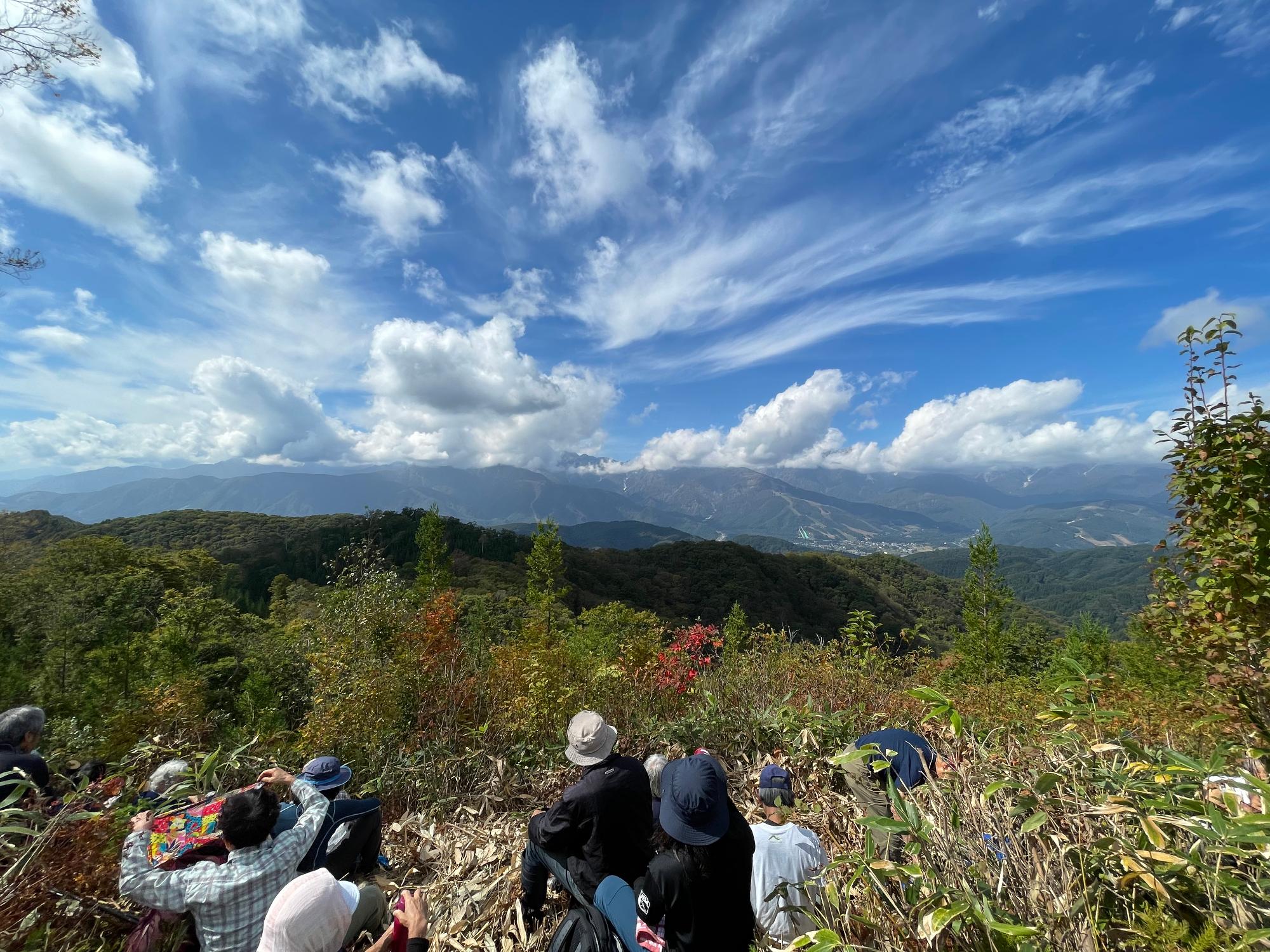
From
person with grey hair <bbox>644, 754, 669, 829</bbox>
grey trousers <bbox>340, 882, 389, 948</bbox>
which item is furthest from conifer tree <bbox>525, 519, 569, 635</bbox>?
grey trousers <bbox>340, 882, 389, 948</bbox>

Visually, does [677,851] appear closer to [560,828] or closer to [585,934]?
[585,934]

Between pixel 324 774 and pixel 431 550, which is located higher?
pixel 324 774

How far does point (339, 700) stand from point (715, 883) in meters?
4.46

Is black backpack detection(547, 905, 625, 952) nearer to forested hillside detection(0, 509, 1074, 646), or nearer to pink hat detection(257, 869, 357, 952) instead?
pink hat detection(257, 869, 357, 952)

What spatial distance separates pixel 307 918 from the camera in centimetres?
218

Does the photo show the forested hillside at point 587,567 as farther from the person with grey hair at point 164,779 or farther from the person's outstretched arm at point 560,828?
the person's outstretched arm at point 560,828

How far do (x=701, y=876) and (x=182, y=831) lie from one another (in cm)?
288

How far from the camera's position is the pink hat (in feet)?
7.05

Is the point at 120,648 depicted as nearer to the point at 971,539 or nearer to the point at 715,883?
the point at 715,883

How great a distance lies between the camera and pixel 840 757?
1492mm

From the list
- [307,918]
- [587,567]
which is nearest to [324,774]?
[307,918]

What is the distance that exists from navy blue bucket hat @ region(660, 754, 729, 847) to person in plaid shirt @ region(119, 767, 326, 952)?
6.90 ft

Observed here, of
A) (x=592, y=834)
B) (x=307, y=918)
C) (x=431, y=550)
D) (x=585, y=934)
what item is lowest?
(x=431, y=550)

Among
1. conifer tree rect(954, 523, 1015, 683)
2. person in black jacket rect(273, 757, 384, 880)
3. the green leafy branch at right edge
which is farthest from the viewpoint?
conifer tree rect(954, 523, 1015, 683)
